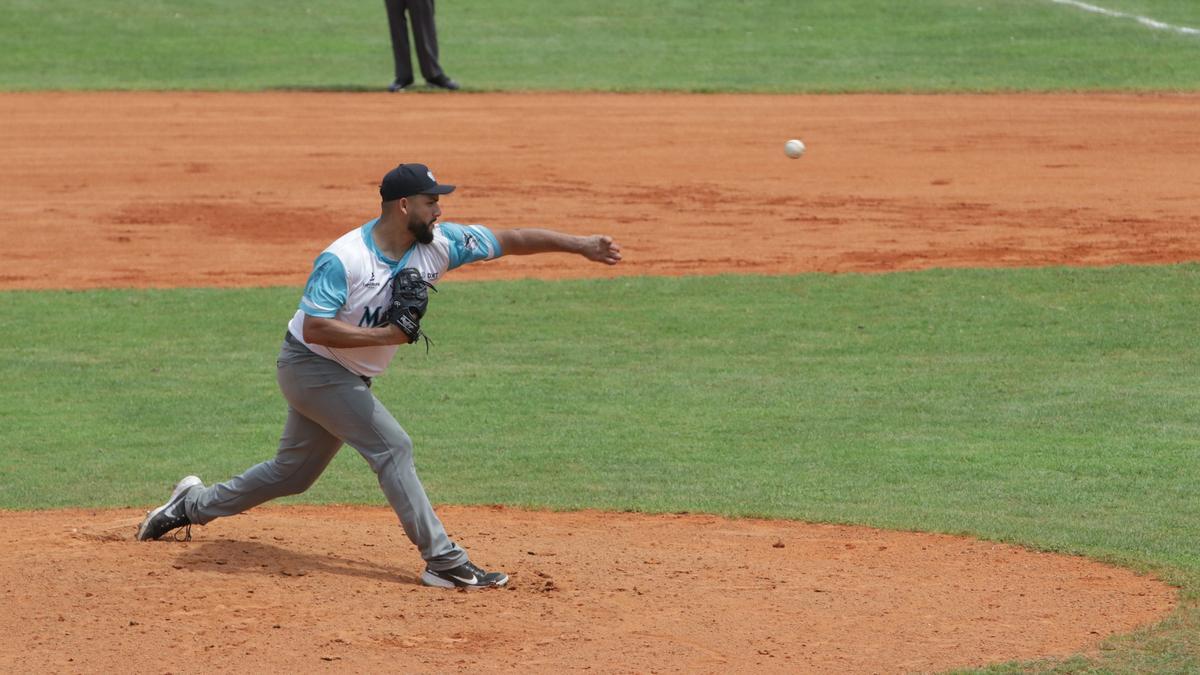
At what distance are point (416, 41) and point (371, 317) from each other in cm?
2071

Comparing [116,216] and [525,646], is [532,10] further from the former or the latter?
[525,646]

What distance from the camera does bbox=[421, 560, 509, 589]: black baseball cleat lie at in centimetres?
713

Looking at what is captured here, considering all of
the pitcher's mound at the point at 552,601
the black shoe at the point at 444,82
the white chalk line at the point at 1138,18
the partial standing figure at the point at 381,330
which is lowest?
the black shoe at the point at 444,82

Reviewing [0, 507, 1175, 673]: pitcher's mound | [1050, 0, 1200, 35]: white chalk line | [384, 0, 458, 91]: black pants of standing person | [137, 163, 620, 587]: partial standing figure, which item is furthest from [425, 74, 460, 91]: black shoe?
[137, 163, 620, 587]: partial standing figure

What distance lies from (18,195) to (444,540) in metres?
14.6

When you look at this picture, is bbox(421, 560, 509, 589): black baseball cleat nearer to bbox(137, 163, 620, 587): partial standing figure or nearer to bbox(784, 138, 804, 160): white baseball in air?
bbox(137, 163, 620, 587): partial standing figure

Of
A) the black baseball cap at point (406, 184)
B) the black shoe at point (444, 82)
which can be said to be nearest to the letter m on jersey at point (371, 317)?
the black baseball cap at point (406, 184)

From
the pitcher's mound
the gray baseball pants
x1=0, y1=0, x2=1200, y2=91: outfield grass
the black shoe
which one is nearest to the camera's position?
the pitcher's mound

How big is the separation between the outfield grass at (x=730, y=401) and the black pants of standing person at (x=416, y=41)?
11396 millimetres

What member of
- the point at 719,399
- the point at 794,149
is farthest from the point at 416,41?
the point at 719,399

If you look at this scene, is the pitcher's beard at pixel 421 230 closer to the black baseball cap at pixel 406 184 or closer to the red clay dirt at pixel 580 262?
the black baseball cap at pixel 406 184

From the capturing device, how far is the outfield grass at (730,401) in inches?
364

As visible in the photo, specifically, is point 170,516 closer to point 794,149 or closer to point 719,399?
point 719,399

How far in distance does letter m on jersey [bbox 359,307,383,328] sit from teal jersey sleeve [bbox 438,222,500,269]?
45 centimetres
